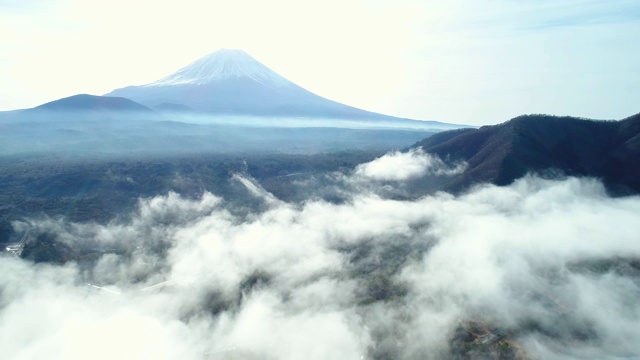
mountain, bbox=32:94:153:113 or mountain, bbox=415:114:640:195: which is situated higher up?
mountain, bbox=32:94:153:113

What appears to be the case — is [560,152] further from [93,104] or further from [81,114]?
[93,104]

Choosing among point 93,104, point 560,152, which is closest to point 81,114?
point 93,104

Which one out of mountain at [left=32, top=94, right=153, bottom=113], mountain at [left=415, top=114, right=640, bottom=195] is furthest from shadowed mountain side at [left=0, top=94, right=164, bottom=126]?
mountain at [left=415, top=114, right=640, bottom=195]

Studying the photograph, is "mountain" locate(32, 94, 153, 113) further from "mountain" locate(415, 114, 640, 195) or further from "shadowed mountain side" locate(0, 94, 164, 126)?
"mountain" locate(415, 114, 640, 195)

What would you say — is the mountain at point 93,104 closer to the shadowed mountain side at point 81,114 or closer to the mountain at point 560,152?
the shadowed mountain side at point 81,114

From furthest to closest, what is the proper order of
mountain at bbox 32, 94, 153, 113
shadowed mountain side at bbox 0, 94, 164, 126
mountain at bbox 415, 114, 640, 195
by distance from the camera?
mountain at bbox 32, 94, 153, 113, shadowed mountain side at bbox 0, 94, 164, 126, mountain at bbox 415, 114, 640, 195

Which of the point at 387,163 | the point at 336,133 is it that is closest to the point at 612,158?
the point at 387,163

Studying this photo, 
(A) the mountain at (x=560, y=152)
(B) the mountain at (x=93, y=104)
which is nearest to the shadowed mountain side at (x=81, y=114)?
(B) the mountain at (x=93, y=104)

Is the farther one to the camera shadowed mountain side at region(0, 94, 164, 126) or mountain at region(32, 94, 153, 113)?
mountain at region(32, 94, 153, 113)

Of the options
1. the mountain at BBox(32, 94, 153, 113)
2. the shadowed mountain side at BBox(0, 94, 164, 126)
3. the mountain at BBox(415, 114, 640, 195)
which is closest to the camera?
the mountain at BBox(415, 114, 640, 195)
